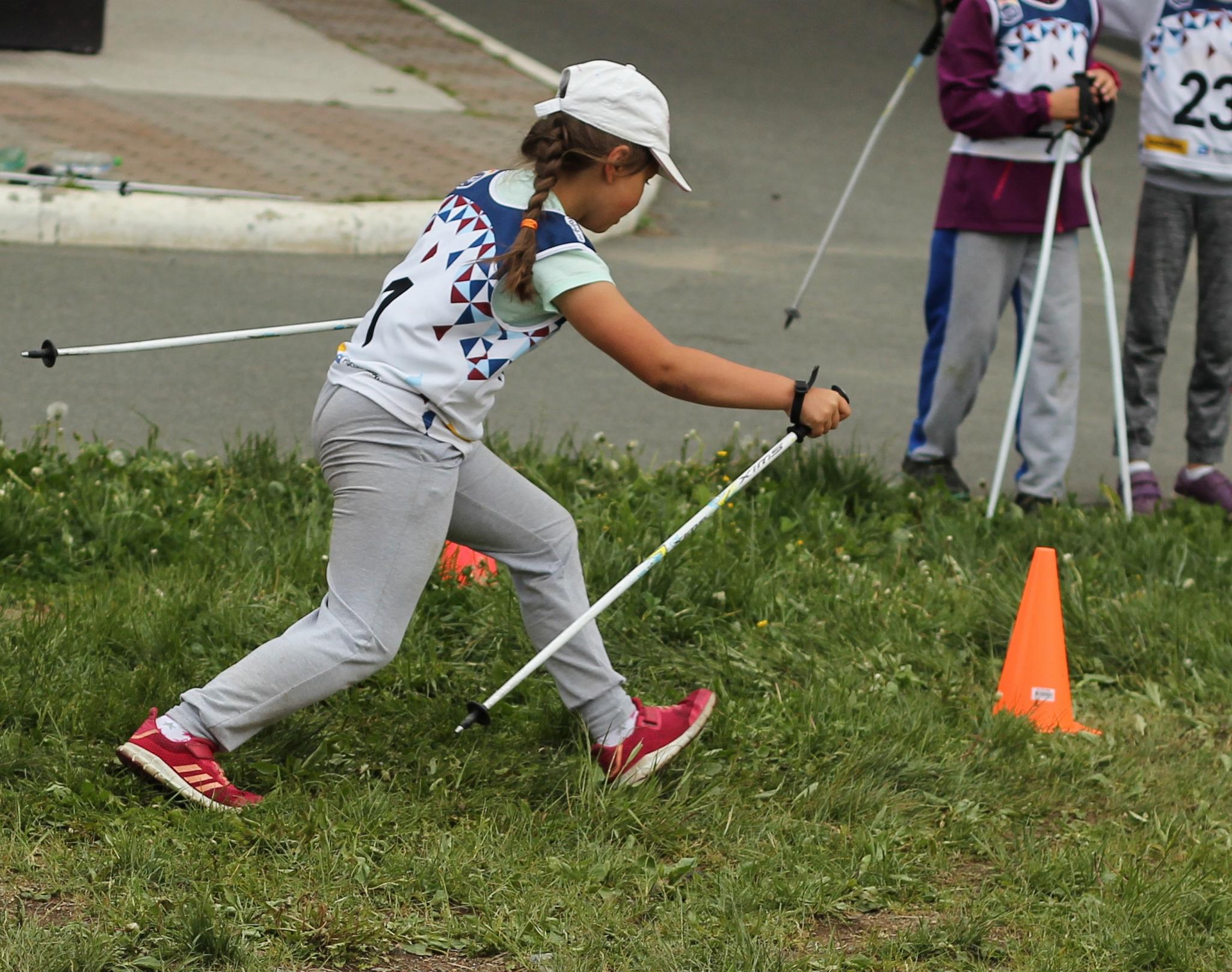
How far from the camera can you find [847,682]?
4.24 meters

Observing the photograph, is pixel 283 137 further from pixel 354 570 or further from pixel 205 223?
pixel 354 570

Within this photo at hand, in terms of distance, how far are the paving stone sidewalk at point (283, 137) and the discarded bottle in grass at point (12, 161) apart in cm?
21

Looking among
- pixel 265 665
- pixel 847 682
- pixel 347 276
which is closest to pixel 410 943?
pixel 265 665

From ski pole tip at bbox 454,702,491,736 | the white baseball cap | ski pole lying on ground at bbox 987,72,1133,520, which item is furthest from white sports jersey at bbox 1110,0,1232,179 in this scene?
ski pole tip at bbox 454,702,491,736

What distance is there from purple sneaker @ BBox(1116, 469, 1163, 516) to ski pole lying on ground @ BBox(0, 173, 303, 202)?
4.79 meters

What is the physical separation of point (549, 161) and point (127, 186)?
18.5ft

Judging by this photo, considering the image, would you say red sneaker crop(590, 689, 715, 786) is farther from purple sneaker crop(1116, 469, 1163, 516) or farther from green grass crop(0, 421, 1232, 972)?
purple sneaker crop(1116, 469, 1163, 516)

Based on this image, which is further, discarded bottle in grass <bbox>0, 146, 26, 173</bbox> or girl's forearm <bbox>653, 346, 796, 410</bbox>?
discarded bottle in grass <bbox>0, 146, 26, 173</bbox>

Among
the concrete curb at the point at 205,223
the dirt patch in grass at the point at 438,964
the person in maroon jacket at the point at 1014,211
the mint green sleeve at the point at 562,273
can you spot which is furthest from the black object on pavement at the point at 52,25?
the dirt patch in grass at the point at 438,964

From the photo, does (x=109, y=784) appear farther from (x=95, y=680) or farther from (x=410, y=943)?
(x=410, y=943)

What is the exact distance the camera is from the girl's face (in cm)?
328

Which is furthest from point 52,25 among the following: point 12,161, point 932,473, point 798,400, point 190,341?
point 798,400

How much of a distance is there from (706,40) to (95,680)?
531 inches

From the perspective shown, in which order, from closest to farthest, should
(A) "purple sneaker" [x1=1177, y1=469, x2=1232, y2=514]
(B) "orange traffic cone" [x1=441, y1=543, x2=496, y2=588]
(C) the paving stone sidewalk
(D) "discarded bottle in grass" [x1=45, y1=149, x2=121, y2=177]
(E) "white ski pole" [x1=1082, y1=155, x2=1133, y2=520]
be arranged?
(B) "orange traffic cone" [x1=441, y1=543, x2=496, y2=588] → (E) "white ski pole" [x1=1082, y1=155, x2=1133, y2=520] → (A) "purple sneaker" [x1=1177, y1=469, x2=1232, y2=514] → (D) "discarded bottle in grass" [x1=45, y1=149, x2=121, y2=177] → (C) the paving stone sidewalk
